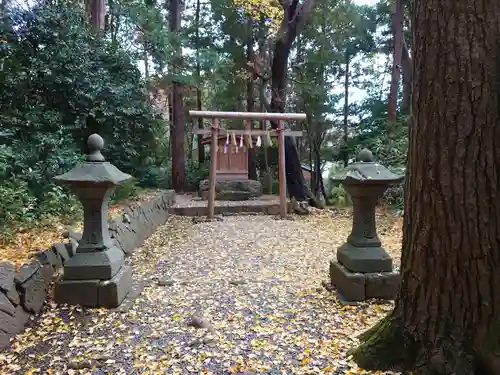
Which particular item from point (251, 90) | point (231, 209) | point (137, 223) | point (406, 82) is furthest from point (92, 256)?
point (406, 82)

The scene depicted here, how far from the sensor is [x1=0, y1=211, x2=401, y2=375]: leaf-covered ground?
203cm

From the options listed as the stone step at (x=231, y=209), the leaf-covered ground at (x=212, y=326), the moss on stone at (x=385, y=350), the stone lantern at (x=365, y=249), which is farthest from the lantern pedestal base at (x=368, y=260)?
the stone step at (x=231, y=209)

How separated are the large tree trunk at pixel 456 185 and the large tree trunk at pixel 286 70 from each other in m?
6.66

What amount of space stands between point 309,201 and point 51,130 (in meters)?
5.86

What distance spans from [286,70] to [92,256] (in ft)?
24.5

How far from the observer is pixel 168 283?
11.2 ft

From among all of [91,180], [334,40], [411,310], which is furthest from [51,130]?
[334,40]

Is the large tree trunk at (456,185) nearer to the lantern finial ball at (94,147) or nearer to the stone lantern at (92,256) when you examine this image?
the stone lantern at (92,256)

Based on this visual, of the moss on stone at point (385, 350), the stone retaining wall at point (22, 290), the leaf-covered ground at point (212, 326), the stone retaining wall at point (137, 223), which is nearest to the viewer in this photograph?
the moss on stone at point (385, 350)

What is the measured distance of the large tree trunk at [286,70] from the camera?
8102mm

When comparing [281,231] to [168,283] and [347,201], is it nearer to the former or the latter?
[168,283]

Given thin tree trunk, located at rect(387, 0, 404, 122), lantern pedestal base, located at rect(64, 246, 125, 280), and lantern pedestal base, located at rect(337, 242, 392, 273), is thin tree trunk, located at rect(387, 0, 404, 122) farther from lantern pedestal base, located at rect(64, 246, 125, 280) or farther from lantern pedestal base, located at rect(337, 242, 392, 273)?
lantern pedestal base, located at rect(64, 246, 125, 280)

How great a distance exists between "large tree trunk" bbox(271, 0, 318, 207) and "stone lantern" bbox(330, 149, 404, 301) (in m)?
5.41

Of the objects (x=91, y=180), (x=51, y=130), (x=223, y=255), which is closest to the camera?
(x=91, y=180)
